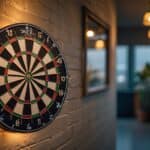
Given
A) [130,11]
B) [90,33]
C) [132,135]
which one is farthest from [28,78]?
[132,135]

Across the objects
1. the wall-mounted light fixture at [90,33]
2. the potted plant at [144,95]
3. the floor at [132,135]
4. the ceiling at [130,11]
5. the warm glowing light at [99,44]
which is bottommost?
the floor at [132,135]

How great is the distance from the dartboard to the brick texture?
81mm

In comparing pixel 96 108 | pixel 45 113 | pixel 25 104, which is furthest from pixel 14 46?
pixel 96 108

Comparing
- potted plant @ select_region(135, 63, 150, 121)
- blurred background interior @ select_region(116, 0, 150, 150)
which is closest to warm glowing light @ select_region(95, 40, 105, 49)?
blurred background interior @ select_region(116, 0, 150, 150)

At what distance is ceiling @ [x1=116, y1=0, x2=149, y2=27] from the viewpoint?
19.0 feet

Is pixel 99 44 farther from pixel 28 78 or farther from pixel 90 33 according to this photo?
pixel 28 78

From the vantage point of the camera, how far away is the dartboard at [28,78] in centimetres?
193

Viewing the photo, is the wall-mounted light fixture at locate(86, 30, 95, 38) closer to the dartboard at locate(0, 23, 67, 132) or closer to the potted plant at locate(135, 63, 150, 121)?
the dartboard at locate(0, 23, 67, 132)

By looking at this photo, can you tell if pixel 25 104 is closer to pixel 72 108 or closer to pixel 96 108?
pixel 72 108

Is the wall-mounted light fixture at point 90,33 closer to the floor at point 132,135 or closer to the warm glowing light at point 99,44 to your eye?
the warm glowing light at point 99,44

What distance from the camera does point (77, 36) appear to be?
312 centimetres

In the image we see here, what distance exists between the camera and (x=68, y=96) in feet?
9.37

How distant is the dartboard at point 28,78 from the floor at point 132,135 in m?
3.79

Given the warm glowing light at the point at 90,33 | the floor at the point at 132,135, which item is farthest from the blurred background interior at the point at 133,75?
the warm glowing light at the point at 90,33
